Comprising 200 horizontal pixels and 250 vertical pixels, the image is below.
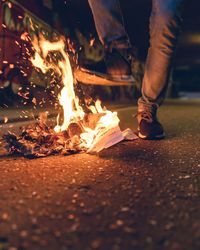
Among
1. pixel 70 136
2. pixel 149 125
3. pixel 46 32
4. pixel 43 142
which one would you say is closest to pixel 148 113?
pixel 149 125

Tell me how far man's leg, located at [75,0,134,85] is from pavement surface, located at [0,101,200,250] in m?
0.79

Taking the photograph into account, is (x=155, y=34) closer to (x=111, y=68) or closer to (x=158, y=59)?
(x=158, y=59)

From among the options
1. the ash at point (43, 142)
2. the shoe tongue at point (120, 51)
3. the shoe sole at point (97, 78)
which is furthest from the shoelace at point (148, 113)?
the ash at point (43, 142)

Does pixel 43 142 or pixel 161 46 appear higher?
pixel 161 46

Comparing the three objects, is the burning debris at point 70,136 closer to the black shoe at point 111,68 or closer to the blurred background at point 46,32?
the black shoe at point 111,68

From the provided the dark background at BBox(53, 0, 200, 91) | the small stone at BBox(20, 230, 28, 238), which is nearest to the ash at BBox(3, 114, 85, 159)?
the small stone at BBox(20, 230, 28, 238)

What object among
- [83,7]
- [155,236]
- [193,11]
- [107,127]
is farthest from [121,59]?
[193,11]

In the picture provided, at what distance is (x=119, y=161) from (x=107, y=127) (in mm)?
398

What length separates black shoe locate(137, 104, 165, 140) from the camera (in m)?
2.73

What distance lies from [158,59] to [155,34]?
0.63ft

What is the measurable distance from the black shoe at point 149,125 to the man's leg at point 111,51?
27cm

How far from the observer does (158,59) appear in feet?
8.90

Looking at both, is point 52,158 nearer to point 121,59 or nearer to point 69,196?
point 69,196

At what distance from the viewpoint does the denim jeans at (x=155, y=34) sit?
260cm
